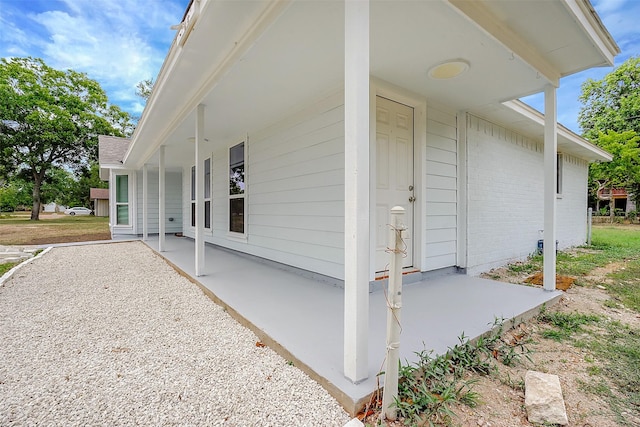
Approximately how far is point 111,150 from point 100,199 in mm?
23360

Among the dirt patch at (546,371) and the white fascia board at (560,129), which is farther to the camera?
the white fascia board at (560,129)

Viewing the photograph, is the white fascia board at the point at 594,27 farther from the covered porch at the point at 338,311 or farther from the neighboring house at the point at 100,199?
the neighboring house at the point at 100,199

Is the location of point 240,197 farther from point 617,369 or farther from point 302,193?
point 617,369

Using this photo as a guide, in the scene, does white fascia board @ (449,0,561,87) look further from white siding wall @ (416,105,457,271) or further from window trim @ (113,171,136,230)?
window trim @ (113,171,136,230)

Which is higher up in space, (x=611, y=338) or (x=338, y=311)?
(x=338, y=311)

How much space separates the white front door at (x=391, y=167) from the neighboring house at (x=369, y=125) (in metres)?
0.02

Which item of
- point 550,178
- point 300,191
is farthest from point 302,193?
point 550,178

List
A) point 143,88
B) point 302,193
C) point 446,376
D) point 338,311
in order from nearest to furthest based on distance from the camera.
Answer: point 446,376, point 338,311, point 302,193, point 143,88

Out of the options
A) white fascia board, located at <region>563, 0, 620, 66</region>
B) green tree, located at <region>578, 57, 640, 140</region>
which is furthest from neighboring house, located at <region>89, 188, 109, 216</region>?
green tree, located at <region>578, 57, 640, 140</region>

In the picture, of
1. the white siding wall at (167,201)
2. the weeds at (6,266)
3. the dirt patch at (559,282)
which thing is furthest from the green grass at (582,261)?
the white siding wall at (167,201)

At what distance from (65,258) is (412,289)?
6.83 m

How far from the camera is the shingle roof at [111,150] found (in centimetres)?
924

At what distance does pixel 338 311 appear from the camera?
2650 mm

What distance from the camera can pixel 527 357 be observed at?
1.96 meters
